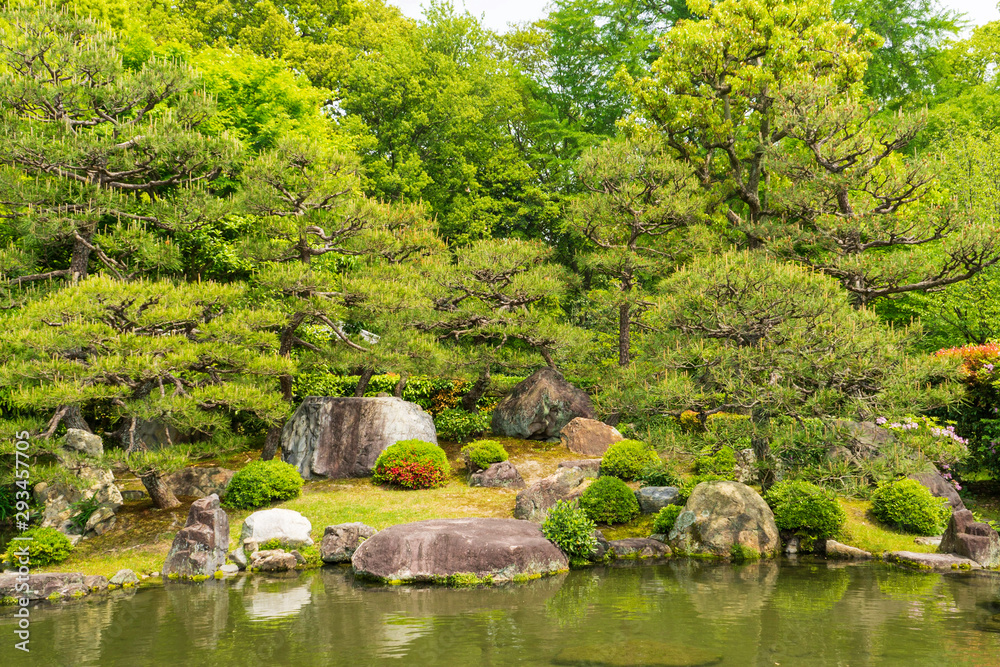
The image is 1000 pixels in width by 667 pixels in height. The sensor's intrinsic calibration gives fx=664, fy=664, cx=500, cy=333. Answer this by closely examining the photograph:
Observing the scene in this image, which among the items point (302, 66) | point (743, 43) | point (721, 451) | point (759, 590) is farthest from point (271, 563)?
point (302, 66)

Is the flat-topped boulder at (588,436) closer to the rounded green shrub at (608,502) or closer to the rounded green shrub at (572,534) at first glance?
the rounded green shrub at (608,502)

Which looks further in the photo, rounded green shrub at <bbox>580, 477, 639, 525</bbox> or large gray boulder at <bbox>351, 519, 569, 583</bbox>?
rounded green shrub at <bbox>580, 477, 639, 525</bbox>

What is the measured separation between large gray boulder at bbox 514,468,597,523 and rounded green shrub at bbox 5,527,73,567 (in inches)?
352

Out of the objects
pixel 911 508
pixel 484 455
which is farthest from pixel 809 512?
pixel 484 455

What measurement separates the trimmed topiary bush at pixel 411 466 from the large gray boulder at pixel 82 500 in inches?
232

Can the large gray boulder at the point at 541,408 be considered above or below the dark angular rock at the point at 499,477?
above

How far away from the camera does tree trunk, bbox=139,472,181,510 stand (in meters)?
14.7

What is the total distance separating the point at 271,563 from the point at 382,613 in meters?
4.28

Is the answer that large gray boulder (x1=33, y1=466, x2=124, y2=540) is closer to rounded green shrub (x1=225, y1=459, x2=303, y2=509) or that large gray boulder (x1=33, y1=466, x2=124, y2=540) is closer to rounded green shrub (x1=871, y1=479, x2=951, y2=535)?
rounded green shrub (x1=225, y1=459, x2=303, y2=509)

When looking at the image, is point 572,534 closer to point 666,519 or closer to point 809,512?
point 666,519

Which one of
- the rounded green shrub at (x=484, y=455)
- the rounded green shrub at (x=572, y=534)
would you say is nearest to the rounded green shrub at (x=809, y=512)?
the rounded green shrub at (x=572, y=534)

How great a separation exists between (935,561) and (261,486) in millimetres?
13845

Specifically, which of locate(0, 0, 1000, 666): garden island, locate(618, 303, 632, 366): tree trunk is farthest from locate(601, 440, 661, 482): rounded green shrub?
locate(618, 303, 632, 366): tree trunk

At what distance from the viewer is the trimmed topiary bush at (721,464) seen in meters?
15.6
